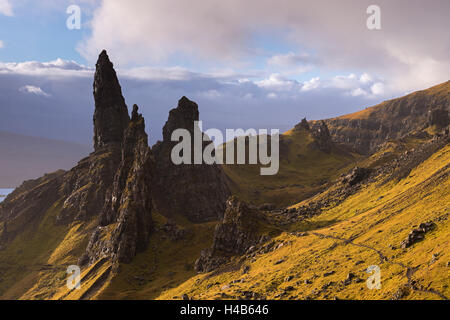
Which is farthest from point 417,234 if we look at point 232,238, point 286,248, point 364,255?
point 232,238

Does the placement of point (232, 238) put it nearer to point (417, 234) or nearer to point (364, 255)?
point (364, 255)

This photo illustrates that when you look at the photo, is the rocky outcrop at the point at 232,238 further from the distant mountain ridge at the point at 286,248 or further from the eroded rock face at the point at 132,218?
the eroded rock face at the point at 132,218

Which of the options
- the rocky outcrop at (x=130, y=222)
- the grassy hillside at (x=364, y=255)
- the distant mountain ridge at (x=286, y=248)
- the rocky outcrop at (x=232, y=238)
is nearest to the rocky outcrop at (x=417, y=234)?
the distant mountain ridge at (x=286, y=248)

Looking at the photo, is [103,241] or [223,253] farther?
[103,241]

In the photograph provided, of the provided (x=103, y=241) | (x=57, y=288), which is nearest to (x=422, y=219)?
(x=103, y=241)

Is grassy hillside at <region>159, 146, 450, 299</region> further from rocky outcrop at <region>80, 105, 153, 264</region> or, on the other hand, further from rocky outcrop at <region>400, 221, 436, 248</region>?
rocky outcrop at <region>80, 105, 153, 264</region>

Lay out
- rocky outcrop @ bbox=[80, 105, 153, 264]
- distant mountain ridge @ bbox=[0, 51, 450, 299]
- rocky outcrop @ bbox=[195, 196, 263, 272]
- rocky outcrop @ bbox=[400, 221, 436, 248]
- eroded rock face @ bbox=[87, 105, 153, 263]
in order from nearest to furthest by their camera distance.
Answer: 1. distant mountain ridge @ bbox=[0, 51, 450, 299]
2. rocky outcrop @ bbox=[400, 221, 436, 248]
3. rocky outcrop @ bbox=[195, 196, 263, 272]
4. eroded rock face @ bbox=[87, 105, 153, 263]
5. rocky outcrop @ bbox=[80, 105, 153, 264]

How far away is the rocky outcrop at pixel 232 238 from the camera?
5768 inches

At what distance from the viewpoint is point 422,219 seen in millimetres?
111875

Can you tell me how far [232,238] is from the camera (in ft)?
493

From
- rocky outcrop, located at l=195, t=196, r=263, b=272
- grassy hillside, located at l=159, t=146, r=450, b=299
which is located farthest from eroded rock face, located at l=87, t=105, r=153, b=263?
grassy hillside, located at l=159, t=146, r=450, b=299

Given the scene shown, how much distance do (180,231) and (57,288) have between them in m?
60.1

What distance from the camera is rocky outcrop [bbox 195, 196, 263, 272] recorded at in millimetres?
146500
